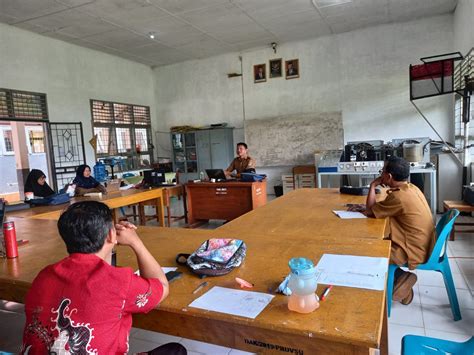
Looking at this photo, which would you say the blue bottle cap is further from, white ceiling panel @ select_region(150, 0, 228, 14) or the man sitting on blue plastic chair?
white ceiling panel @ select_region(150, 0, 228, 14)

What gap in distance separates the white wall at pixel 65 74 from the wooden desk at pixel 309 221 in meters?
5.21

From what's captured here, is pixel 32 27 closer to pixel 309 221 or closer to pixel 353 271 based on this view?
pixel 309 221

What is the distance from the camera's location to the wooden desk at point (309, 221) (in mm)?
2125

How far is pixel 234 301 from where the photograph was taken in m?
1.18

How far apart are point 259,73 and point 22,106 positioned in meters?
4.87

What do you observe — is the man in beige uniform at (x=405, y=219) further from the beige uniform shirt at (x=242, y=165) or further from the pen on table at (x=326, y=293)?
the beige uniform shirt at (x=242, y=165)

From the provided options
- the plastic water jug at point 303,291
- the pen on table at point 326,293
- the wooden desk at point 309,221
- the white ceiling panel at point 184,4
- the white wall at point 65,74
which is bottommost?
the wooden desk at point 309,221

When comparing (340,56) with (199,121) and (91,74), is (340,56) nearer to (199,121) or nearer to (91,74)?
(199,121)

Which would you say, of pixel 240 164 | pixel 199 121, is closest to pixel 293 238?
pixel 240 164

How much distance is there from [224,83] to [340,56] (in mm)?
2758

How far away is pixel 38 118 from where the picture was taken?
6.19 m

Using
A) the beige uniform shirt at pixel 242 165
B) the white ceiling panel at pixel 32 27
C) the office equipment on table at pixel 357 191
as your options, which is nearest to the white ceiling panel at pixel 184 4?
the white ceiling panel at pixel 32 27

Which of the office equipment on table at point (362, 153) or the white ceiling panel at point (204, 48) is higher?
the white ceiling panel at point (204, 48)

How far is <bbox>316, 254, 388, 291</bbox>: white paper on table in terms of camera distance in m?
1.27
